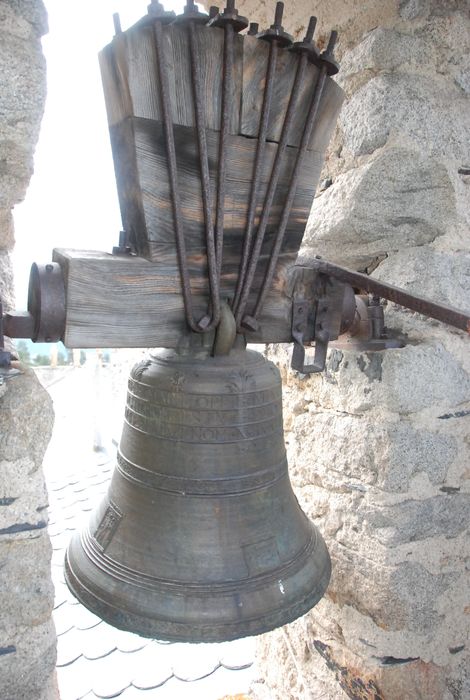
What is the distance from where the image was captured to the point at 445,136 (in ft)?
4.07

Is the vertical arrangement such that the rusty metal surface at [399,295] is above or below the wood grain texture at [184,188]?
below

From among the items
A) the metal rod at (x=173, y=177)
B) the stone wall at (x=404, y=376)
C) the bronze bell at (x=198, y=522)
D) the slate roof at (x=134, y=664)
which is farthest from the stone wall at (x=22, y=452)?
the stone wall at (x=404, y=376)

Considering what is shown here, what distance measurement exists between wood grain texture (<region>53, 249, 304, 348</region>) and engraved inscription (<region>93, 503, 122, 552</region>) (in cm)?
28

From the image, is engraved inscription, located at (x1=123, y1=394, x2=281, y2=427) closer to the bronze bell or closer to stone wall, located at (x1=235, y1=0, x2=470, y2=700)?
the bronze bell

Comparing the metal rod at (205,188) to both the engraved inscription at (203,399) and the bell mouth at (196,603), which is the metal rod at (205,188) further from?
the bell mouth at (196,603)

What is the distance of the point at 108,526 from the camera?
87 cm

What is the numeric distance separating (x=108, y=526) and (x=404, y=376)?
28.6 inches

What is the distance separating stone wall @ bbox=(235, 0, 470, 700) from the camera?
1220 mm

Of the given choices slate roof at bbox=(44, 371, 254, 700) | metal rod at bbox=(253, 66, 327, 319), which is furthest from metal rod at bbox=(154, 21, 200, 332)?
slate roof at bbox=(44, 371, 254, 700)

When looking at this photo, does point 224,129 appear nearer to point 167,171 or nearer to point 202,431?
point 167,171

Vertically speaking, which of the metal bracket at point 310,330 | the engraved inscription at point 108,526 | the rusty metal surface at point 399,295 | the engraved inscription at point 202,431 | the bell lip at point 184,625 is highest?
the rusty metal surface at point 399,295

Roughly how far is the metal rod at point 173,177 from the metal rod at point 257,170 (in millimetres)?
76

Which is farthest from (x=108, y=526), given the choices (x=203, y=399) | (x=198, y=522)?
(x=203, y=399)

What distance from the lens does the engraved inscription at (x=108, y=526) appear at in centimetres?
85
